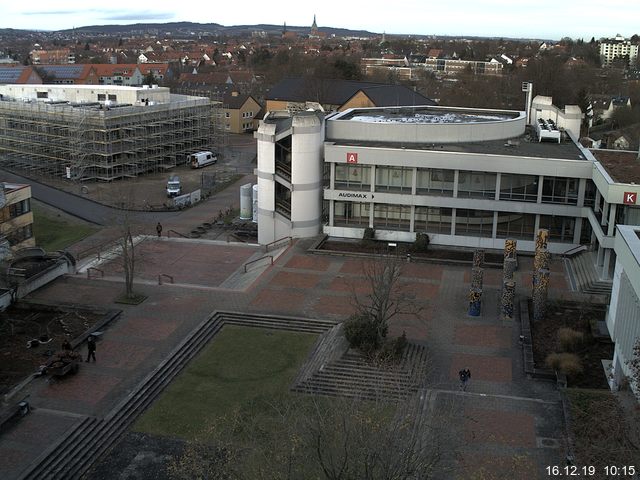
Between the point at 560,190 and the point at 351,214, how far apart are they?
11871mm

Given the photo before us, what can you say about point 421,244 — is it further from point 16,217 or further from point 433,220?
point 16,217

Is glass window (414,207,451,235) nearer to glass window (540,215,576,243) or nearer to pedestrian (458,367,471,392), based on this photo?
glass window (540,215,576,243)

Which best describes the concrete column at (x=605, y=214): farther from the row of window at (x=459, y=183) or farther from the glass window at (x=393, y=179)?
the glass window at (x=393, y=179)

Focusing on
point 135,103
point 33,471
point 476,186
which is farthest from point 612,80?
point 33,471

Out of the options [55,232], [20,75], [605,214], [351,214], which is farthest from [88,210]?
[20,75]

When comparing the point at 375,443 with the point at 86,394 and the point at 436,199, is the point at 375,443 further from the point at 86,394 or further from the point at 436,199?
the point at 436,199

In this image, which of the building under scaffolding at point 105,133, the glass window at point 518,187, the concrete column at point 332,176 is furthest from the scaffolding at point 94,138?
the glass window at point 518,187

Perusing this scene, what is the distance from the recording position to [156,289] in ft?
114

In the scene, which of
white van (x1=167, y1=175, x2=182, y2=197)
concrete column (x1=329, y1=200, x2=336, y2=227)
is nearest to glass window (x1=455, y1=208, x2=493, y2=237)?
concrete column (x1=329, y1=200, x2=336, y2=227)

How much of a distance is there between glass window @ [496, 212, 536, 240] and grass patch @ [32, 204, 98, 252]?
25.9 m

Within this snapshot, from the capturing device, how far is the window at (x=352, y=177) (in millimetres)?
42344

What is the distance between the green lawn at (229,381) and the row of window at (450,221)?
14.3 m

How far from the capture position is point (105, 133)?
2418 inches

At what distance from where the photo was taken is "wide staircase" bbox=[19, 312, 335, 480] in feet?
68.3
